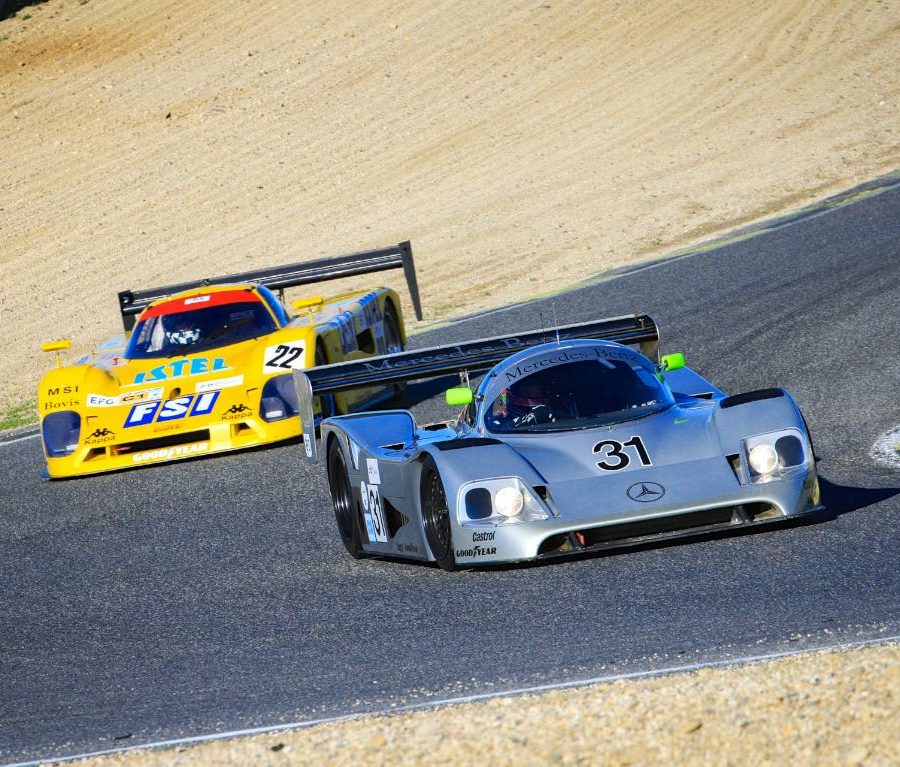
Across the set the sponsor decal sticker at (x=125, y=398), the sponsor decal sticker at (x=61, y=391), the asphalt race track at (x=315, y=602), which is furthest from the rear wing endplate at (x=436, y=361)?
the sponsor decal sticker at (x=61, y=391)

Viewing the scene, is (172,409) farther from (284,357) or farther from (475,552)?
(475,552)

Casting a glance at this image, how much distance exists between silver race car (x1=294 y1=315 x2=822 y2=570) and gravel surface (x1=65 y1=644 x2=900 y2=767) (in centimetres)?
175

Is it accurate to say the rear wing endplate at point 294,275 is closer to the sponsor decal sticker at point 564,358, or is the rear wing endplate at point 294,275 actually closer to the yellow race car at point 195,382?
the yellow race car at point 195,382

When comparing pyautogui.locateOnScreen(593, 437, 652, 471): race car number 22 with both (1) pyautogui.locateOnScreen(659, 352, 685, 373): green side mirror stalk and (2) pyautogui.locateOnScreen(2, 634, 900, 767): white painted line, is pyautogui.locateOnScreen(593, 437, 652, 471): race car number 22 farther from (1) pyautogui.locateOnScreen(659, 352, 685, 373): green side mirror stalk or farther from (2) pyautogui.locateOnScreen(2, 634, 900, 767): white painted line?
(2) pyautogui.locateOnScreen(2, 634, 900, 767): white painted line

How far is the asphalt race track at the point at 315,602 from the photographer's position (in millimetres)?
5418

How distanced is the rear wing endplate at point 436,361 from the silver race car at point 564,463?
0.12 feet

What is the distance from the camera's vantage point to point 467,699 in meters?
5.11

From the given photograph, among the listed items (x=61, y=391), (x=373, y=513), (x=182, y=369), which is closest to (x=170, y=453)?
(x=182, y=369)

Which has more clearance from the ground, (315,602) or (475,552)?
(475,552)

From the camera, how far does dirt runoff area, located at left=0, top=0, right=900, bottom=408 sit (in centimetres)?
2069

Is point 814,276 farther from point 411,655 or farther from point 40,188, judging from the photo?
point 40,188

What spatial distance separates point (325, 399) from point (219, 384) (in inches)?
31.7

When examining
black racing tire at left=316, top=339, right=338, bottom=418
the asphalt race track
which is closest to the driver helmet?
black racing tire at left=316, top=339, right=338, bottom=418

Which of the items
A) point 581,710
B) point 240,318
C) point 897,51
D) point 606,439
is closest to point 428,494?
point 606,439
